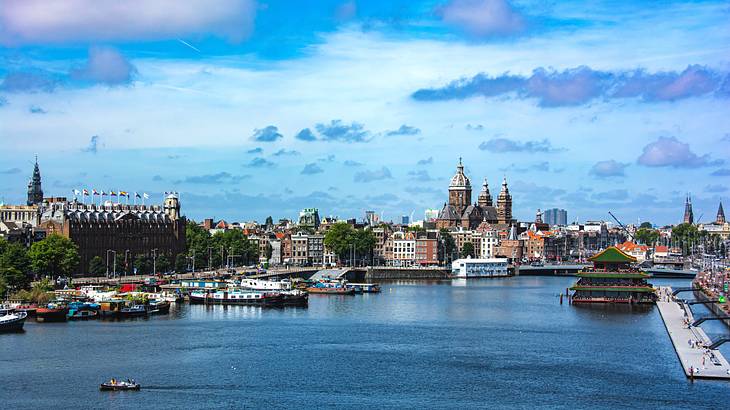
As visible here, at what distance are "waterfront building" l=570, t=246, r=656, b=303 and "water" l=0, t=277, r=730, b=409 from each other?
36.3ft

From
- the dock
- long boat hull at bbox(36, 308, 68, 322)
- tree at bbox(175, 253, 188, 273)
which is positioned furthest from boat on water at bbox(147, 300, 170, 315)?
tree at bbox(175, 253, 188, 273)

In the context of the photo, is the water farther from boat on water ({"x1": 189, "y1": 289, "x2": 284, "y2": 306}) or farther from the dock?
boat on water ({"x1": 189, "y1": 289, "x2": 284, "y2": 306})

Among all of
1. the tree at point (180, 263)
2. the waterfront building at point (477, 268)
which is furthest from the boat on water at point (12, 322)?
the waterfront building at point (477, 268)

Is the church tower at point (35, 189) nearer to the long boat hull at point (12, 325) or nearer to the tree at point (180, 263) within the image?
the tree at point (180, 263)

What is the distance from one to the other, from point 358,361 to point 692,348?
73.7ft

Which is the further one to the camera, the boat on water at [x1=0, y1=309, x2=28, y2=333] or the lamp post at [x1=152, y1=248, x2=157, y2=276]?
the lamp post at [x1=152, y1=248, x2=157, y2=276]

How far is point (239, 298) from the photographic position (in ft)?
373

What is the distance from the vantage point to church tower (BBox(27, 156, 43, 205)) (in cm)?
17835

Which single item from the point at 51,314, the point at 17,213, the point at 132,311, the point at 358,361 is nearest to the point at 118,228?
the point at 17,213

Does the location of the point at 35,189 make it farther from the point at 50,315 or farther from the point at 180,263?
the point at 50,315

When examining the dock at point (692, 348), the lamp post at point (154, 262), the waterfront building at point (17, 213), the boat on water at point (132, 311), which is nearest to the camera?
the dock at point (692, 348)

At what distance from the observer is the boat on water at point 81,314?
303 ft

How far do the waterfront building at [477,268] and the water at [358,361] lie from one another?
7628 cm

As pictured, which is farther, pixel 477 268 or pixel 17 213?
pixel 477 268
